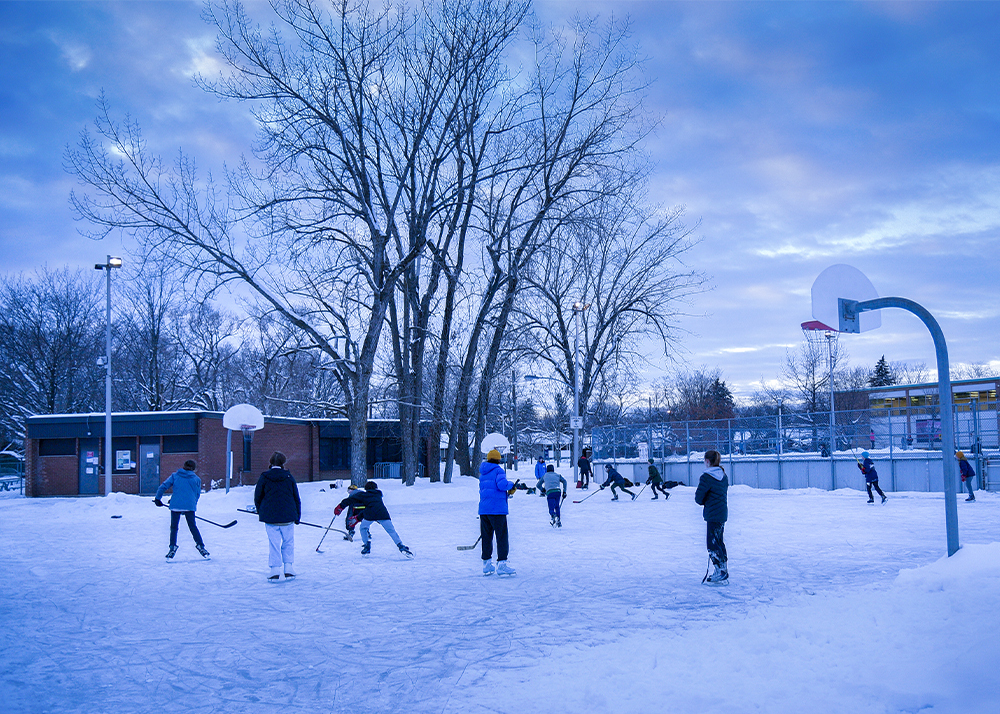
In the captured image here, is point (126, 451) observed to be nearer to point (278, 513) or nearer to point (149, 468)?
point (149, 468)

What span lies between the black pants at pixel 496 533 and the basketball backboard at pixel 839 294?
4875mm

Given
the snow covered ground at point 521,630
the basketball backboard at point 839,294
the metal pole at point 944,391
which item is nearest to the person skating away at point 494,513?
the snow covered ground at point 521,630

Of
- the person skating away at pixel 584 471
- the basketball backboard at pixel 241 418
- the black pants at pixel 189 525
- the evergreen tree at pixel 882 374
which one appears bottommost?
the person skating away at pixel 584 471

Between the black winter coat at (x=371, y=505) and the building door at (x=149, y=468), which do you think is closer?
the black winter coat at (x=371, y=505)

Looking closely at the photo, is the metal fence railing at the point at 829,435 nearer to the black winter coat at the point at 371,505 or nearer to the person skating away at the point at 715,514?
the person skating away at the point at 715,514

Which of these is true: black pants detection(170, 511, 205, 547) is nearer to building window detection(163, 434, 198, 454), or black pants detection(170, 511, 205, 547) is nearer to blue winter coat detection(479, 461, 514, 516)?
blue winter coat detection(479, 461, 514, 516)

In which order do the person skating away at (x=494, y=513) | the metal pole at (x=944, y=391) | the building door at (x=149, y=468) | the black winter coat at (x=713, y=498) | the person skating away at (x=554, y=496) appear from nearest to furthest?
the metal pole at (x=944, y=391) < the black winter coat at (x=713, y=498) < the person skating away at (x=494, y=513) < the person skating away at (x=554, y=496) < the building door at (x=149, y=468)

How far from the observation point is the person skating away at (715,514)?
356 inches

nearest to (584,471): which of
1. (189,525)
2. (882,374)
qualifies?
(189,525)

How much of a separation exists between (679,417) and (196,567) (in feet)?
249

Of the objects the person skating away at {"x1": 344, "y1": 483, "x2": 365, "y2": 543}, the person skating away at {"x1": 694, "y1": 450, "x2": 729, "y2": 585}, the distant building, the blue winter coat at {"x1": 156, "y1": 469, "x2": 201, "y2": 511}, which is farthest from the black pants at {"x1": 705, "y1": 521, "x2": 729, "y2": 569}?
the distant building

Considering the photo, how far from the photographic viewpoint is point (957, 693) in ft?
14.4

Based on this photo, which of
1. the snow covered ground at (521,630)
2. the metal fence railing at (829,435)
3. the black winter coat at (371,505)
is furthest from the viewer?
the metal fence railing at (829,435)

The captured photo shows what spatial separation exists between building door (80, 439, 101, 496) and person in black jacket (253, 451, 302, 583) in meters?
26.5
